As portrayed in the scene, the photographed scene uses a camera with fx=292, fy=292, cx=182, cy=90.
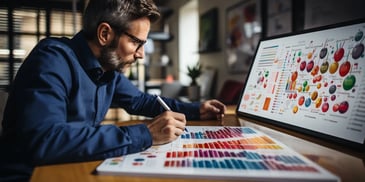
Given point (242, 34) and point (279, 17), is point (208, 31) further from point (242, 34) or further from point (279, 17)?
point (279, 17)

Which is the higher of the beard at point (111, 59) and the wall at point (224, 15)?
the wall at point (224, 15)

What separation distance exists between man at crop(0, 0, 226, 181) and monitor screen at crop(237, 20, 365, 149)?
214 millimetres

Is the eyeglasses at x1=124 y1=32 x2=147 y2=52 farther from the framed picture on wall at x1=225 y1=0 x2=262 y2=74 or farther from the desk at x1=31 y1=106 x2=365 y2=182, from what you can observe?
the framed picture on wall at x1=225 y1=0 x2=262 y2=74

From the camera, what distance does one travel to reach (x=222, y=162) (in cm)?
53

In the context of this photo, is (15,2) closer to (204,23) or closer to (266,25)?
(204,23)

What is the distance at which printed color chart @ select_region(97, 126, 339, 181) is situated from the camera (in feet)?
1.55

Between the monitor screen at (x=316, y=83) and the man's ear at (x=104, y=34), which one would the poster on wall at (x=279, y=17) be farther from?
the man's ear at (x=104, y=34)

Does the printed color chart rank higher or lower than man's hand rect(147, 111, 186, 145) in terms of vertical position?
lower

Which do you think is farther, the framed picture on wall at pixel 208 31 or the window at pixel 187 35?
the window at pixel 187 35

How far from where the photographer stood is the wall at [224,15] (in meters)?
1.75

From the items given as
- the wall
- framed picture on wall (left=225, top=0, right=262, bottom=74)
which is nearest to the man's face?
the wall

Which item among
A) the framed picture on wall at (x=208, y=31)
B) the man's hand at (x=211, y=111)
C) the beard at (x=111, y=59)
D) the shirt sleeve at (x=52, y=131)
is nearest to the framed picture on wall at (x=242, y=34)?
the framed picture on wall at (x=208, y=31)

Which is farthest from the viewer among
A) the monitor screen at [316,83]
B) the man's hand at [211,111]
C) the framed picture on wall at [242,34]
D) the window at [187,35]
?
the window at [187,35]

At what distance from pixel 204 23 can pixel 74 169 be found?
13.9ft
